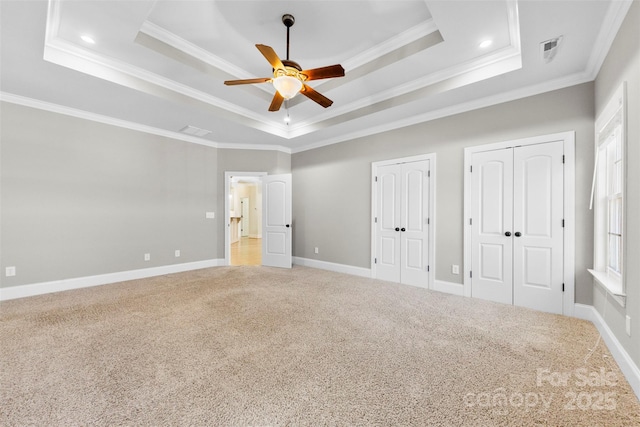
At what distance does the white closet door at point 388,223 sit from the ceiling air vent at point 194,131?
329 centimetres

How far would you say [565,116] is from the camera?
3.11 metres

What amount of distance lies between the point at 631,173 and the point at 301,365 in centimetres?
279

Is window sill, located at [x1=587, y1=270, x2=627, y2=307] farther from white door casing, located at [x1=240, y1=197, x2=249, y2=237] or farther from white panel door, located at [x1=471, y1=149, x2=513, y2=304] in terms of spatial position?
white door casing, located at [x1=240, y1=197, x2=249, y2=237]

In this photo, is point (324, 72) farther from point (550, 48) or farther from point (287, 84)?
point (550, 48)

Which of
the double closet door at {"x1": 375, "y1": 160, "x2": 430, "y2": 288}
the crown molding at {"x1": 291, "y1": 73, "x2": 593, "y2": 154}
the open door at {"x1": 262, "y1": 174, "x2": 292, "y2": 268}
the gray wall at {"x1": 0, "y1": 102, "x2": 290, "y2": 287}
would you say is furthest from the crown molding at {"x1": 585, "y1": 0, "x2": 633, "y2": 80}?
the gray wall at {"x1": 0, "y1": 102, "x2": 290, "y2": 287}

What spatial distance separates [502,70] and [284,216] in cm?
435

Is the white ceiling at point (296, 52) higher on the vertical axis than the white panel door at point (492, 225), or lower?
higher

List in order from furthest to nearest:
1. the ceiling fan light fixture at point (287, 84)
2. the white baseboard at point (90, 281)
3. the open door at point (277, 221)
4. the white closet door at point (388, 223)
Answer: the open door at point (277, 221), the white closet door at point (388, 223), the white baseboard at point (90, 281), the ceiling fan light fixture at point (287, 84)

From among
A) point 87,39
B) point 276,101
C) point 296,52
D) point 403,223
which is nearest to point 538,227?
point 403,223

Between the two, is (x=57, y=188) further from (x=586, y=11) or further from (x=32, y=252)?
(x=586, y=11)

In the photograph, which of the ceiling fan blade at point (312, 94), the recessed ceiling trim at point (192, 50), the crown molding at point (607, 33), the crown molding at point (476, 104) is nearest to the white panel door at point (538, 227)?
the crown molding at point (476, 104)

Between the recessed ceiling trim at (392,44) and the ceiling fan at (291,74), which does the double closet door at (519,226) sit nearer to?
the recessed ceiling trim at (392,44)

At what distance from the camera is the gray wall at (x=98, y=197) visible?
12.0 ft

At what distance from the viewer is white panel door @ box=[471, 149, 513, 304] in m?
3.44
